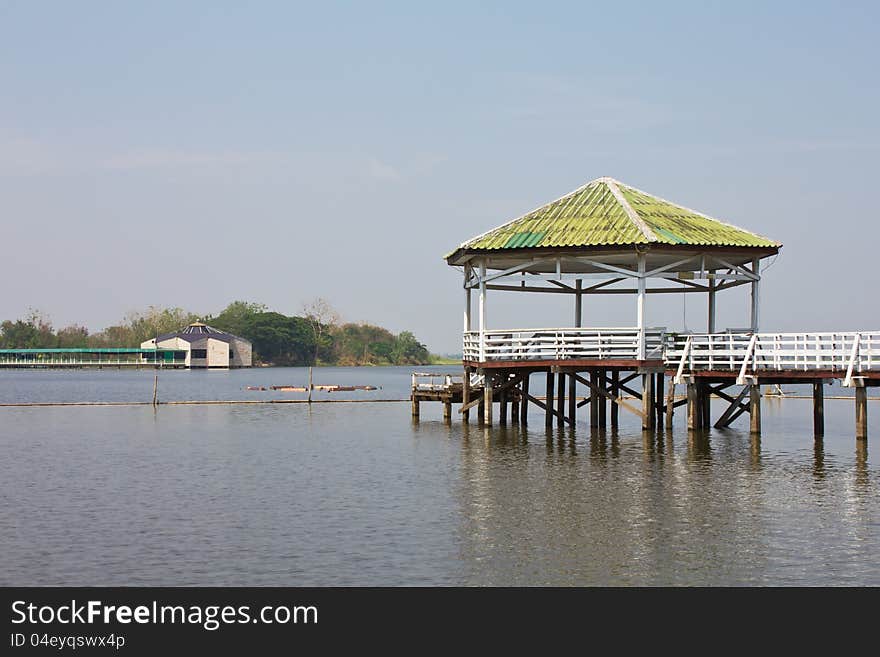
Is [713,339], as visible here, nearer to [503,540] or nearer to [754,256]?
[754,256]

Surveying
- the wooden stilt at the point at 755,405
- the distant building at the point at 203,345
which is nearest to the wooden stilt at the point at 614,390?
the wooden stilt at the point at 755,405

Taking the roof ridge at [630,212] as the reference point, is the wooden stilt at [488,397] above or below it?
below

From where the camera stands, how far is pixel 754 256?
3869 cm

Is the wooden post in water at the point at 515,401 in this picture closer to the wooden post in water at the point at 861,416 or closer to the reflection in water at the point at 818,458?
the reflection in water at the point at 818,458

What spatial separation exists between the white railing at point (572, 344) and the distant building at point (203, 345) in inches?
5665

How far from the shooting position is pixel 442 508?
76.8 ft

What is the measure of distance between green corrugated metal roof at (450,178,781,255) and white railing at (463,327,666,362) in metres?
2.87

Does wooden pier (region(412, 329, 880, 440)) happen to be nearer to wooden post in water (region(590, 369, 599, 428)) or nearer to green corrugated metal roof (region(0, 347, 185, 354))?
wooden post in water (region(590, 369, 599, 428))

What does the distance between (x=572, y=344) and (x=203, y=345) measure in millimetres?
146504

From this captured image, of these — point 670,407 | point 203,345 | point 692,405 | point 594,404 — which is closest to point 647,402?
point 670,407

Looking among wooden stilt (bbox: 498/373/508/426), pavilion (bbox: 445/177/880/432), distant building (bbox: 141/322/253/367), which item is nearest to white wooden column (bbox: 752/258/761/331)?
pavilion (bbox: 445/177/880/432)

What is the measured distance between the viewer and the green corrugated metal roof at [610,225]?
37.3 meters
